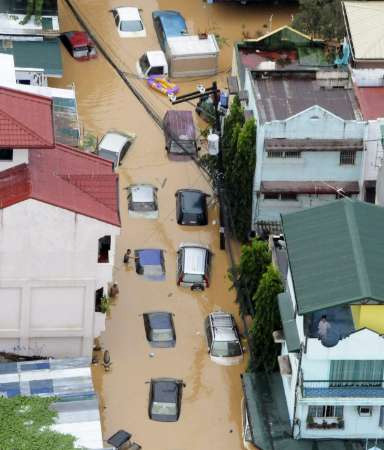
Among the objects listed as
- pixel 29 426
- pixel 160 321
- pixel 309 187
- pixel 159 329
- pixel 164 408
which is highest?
pixel 309 187

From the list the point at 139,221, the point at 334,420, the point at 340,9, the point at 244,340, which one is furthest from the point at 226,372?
the point at 340,9

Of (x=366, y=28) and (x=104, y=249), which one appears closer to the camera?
(x=104, y=249)

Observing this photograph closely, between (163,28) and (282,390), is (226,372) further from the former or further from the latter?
(163,28)

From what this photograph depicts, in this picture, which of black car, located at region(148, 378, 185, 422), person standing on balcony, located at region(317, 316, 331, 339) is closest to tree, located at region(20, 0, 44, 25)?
black car, located at region(148, 378, 185, 422)

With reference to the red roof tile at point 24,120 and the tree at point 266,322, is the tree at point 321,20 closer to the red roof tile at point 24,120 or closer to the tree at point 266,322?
the tree at point 266,322

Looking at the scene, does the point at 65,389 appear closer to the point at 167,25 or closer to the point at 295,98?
the point at 295,98

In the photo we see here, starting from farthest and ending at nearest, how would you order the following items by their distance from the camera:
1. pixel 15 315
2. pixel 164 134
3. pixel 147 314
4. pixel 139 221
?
1. pixel 164 134
2. pixel 139 221
3. pixel 147 314
4. pixel 15 315

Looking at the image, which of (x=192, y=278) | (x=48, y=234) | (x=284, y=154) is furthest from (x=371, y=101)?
(x=48, y=234)

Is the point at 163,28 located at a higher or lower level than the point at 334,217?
higher
